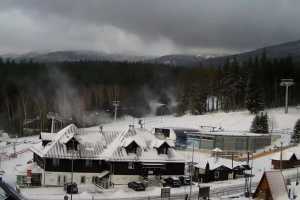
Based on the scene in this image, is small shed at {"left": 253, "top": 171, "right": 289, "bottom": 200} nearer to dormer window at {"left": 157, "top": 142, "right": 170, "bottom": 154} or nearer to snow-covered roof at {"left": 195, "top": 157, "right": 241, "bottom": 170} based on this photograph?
snow-covered roof at {"left": 195, "top": 157, "right": 241, "bottom": 170}

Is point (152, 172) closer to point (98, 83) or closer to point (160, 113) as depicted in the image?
point (160, 113)

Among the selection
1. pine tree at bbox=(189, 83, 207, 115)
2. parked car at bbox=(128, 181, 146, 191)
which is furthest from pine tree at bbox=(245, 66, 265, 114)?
parked car at bbox=(128, 181, 146, 191)

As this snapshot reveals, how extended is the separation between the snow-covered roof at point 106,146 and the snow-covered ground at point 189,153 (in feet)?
12.6

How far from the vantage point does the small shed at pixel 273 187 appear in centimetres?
3709

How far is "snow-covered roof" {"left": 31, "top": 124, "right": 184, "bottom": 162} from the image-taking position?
51.4 metres

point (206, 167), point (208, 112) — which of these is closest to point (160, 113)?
point (208, 112)

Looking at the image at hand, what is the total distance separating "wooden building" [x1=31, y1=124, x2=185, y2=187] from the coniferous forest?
182ft

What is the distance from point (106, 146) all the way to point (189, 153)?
21.3 meters

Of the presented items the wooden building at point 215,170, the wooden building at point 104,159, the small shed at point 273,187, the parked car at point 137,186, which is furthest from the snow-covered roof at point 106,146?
the small shed at point 273,187

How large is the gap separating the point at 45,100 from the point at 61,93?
41.0 ft

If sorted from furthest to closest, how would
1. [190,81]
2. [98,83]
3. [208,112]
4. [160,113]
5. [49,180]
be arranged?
[98,83] < [160,113] < [190,81] < [208,112] < [49,180]

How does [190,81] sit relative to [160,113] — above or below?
above

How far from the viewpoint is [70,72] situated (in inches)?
6407

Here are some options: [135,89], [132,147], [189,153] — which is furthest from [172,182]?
[135,89]
